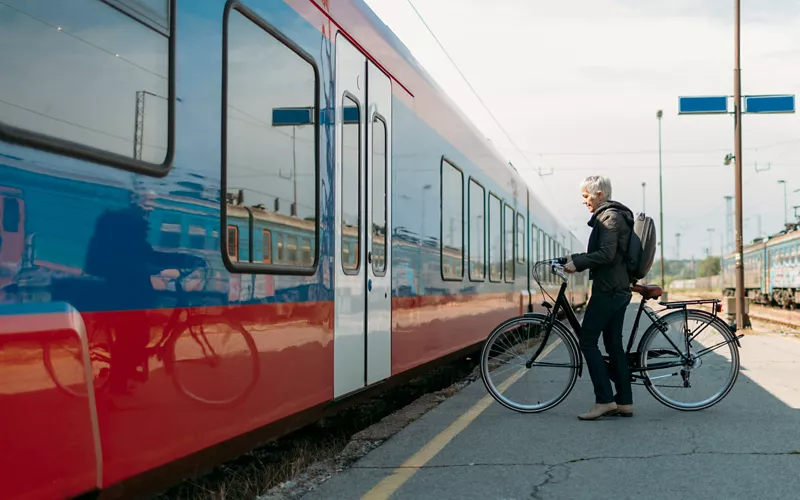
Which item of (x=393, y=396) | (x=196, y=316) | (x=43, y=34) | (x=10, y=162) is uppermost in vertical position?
(x=43, y=34)

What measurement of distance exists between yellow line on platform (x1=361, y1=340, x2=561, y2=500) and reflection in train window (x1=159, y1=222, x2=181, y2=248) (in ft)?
5.65

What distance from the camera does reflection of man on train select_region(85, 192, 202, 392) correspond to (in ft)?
10.00

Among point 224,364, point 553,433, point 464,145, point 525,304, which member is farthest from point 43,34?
point 525,304

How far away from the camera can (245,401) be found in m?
4.17

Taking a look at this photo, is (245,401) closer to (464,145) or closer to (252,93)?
(252,93)

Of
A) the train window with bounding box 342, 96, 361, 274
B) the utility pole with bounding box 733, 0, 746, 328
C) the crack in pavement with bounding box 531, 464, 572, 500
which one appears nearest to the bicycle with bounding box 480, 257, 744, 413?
the train window with bounding box 342, 96, 361, 274

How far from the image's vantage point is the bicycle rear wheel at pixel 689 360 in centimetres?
686

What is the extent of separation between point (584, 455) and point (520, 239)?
33.8 ft

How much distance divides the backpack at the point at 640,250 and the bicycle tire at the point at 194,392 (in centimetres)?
350

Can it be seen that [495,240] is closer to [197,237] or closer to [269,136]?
[269,136]

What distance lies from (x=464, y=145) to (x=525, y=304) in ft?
20.7

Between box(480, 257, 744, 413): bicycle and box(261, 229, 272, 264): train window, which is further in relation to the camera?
box(480, 257, 744, 413): bicycle

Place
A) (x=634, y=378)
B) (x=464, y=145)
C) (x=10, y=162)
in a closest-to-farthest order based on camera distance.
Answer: (x=10, y=162)
(x=634, y=378)
(x=464, y=145)

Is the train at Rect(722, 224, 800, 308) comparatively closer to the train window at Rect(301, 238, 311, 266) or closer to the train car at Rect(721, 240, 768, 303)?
the train car at Rect(721, 240, 768, 303)
